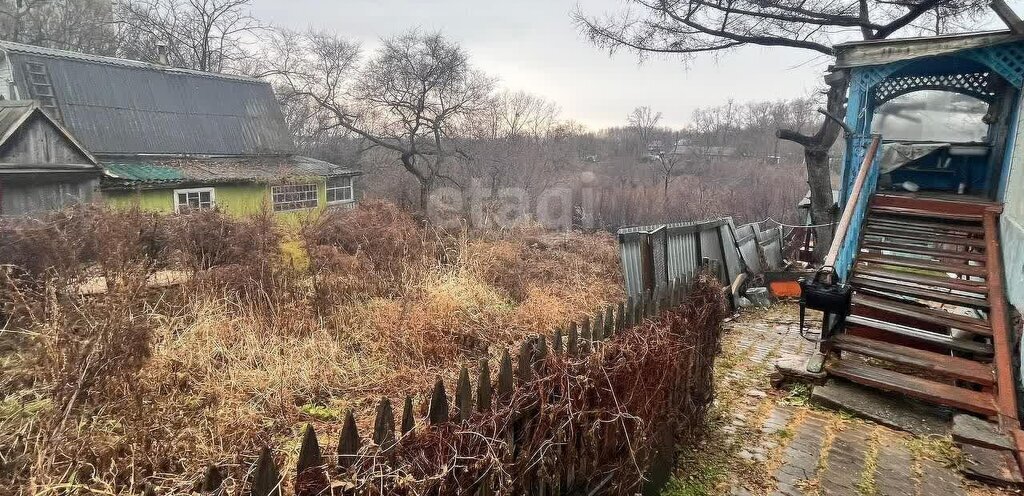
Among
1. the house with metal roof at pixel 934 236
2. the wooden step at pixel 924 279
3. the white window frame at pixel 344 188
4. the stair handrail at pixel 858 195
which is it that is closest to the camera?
the house with metal roof at pixel 934 236

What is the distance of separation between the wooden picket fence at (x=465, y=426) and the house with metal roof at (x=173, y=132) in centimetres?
1342

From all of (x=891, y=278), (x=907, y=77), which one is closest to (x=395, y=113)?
(x=907, y=77)

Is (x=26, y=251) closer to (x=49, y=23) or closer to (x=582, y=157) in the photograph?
(x=49, y=23)

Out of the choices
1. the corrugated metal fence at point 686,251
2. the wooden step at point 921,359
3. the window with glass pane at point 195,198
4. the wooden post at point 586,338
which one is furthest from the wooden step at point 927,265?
the window with glass pane at point 195,198

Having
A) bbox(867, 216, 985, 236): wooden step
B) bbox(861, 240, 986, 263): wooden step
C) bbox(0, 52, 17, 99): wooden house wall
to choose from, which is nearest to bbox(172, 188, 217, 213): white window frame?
bbox(0, 52, 17, 99): wooden house wall

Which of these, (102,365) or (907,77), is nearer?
(102,365)

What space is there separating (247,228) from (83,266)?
8.43ft

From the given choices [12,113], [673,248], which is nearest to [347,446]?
[673,248]

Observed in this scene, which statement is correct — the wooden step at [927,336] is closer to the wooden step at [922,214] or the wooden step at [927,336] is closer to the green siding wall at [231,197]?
the wooden step at [922,214]

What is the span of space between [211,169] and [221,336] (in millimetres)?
13961

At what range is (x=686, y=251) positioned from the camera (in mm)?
8086

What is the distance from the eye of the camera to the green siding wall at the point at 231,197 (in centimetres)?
1365

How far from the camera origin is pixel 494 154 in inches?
1001

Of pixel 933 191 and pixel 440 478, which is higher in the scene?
pixel 933 191
